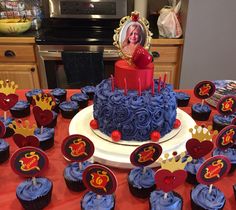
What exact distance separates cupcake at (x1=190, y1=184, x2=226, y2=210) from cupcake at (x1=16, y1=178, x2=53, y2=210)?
448mm

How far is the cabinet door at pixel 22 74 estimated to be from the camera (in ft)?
8.09

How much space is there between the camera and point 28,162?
87 cm

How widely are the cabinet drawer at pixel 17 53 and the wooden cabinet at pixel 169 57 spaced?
1043mm

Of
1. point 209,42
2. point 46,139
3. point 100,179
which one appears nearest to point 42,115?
point 46,139

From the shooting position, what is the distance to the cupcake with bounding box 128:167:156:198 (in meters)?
0.88

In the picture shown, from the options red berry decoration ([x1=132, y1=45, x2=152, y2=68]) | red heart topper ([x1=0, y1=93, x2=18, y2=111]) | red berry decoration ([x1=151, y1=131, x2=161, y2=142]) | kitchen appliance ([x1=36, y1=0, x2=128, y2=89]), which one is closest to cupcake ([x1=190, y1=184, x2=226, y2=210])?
red berry decoration ([x1=151, y1=131, x2=161, y2=142])

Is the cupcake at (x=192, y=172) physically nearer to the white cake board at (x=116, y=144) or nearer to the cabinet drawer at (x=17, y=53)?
the white cake board at (x=116, y=144)

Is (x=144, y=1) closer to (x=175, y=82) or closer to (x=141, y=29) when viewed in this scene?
(x=175, y=82)

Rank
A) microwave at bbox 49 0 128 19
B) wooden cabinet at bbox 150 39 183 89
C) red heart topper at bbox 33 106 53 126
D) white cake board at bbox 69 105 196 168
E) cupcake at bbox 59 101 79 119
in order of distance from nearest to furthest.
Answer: white cake board at bbox 69 105 196 168 < red heart topper at bbox 33 106 53 126 < cupcake at bbox 59 101 79 119 < wooden cabinet at bbox 150 39 183 89 < microwave at bbox 49 0 128 19

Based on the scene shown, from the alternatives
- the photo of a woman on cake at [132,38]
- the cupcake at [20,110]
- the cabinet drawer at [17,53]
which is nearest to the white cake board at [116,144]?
the cupcake at [20,110]

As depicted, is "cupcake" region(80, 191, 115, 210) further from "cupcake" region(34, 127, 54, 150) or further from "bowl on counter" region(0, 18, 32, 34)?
"bowl on counter" region(0, 18, 32, 34)

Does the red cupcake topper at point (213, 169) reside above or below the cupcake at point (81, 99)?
above

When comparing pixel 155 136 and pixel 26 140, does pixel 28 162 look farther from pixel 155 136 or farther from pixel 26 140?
pixel 155 136

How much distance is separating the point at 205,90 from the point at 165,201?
2.36 ft
